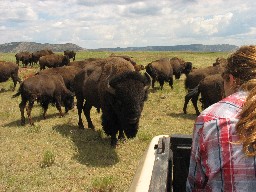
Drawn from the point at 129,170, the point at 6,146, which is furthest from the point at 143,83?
the point at 6,146

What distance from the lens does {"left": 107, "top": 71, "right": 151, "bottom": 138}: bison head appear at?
766cm

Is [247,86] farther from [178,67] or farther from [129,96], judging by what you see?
[178,67]

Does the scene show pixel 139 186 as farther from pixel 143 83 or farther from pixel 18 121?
pixel 18 121

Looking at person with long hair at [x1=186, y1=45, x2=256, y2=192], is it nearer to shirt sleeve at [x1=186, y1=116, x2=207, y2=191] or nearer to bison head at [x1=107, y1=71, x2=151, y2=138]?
shirt sleeve at [x1=186, y1=116, x2=207, y2=191]

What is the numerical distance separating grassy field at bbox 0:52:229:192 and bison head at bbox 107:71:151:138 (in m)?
1.03

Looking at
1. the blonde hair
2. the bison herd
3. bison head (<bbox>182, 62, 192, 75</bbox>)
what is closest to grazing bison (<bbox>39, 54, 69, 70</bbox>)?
bison head (<bbox>182, 62, 192, 75</bbox>)

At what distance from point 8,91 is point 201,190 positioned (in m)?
21.6

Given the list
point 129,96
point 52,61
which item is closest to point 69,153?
point 129,96

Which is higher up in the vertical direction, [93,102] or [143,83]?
[143,83]

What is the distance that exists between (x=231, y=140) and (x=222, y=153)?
3.6 inches

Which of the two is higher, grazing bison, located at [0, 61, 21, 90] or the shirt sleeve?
the shirt sleeve

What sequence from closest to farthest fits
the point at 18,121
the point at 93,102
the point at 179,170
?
the point at 179,170 < the point at 93,102 < the point at 18,121

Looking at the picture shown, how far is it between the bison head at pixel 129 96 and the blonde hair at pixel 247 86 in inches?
214

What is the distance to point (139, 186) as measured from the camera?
2193mm
